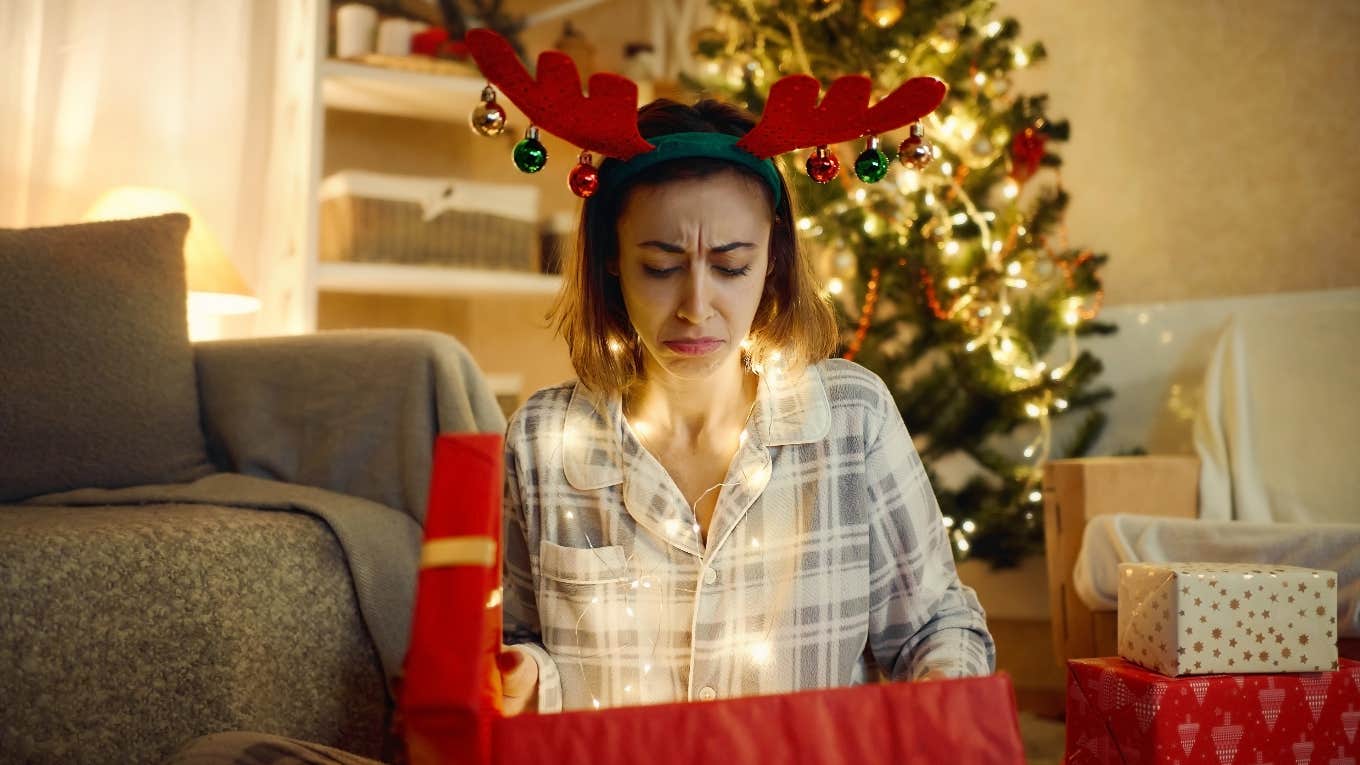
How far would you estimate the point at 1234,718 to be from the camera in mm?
1052

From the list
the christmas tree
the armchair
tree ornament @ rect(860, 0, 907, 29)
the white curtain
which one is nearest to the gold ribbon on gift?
the armchair

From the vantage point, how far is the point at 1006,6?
2.73 meters

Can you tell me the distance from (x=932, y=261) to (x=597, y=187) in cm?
139

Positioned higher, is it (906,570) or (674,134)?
(674,134)

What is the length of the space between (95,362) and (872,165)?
1.12 m

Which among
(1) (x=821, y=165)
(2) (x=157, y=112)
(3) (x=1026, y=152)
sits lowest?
(1) (x=821, y=165)

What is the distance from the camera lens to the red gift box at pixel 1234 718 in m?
1.04

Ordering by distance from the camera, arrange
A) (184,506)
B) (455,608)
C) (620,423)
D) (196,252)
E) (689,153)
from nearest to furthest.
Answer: (455,608) → (689,153) → (620,423) → (184,506) → (196,252)

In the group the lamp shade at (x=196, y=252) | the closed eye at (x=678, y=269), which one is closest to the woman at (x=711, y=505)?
the closed eye at (x=678, y=269)

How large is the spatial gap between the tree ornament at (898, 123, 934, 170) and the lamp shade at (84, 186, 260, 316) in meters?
1.69

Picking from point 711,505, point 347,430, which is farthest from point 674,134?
point 347,430

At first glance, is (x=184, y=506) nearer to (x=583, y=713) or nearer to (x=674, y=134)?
(x=674, y=134)

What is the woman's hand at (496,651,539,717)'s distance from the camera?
2.68ft

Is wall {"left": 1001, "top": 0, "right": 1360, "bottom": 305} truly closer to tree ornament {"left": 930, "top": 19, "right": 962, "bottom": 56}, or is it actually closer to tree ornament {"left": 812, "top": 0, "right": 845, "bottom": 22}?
tree ornament {"left": 930, "top": 19, "right": 962, "bottom": 56}
